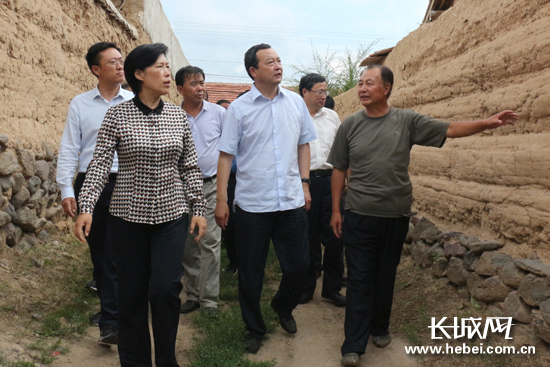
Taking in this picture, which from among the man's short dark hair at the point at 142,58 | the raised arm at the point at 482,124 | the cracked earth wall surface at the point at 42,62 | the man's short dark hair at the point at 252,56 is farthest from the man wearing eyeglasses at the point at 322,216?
the cracked earth wall surface at the point at 42,62

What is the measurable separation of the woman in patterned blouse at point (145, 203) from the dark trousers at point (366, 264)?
119 cm

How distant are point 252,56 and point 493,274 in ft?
8.01

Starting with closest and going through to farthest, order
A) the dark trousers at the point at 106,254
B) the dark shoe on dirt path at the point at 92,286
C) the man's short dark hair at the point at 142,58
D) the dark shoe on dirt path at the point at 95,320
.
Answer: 1. the man's short dark hair at the point at 142,58
2. the dark trousers at the point at 106,254
3. the dark shoe on dirt path at the point at 95,320
4. the dark shoe on dirt path at the point at 92,286

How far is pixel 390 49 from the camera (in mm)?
7539

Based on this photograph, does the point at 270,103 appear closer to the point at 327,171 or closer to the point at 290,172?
the point at 290,172

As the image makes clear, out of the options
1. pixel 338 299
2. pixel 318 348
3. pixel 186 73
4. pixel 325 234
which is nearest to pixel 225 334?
pixel 318 348

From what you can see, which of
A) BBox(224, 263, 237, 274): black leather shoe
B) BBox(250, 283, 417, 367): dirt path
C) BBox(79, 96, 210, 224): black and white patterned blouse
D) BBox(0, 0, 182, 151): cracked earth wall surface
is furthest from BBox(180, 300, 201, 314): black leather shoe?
BBox(0, 0, 182, 151): cracked earth wall surface

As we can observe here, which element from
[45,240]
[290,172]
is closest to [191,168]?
[290,172]

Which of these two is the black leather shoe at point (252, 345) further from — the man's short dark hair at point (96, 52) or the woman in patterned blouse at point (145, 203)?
the man's short dark hair at point (96, 52)

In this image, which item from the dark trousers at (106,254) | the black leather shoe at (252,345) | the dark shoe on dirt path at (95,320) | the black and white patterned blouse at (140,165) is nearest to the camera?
the black and white patterned blouse at (140,165)

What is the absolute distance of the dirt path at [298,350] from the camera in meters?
3.59

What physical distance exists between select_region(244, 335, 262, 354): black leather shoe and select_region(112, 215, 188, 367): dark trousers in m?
0.93

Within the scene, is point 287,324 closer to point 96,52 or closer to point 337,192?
point 337,192

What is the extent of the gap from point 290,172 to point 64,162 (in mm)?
1584
